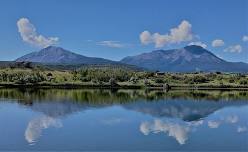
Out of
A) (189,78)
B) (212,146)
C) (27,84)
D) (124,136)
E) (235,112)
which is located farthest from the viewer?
(189,78)

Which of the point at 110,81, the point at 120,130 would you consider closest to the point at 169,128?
the point at 120,130

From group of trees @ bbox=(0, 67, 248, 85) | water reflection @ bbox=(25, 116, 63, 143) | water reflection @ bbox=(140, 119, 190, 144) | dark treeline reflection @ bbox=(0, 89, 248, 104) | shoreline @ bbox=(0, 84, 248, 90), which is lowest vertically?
water reflection @ bbox=(140, 119, 190, 144)

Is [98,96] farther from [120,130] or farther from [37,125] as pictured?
[120,130]

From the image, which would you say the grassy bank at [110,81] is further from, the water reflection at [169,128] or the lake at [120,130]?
the water reflection at [169,128]

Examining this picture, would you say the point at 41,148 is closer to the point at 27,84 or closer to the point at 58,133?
the point at 58,133

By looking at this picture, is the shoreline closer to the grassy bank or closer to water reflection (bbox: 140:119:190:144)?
the grassy bank

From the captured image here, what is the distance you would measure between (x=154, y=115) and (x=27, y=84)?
68.6m

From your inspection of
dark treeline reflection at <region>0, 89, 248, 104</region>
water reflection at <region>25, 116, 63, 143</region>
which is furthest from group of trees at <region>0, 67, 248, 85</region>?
water reflection at <region>25, 116, 63, 143</region>

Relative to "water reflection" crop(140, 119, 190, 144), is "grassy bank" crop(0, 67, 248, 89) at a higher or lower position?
higher

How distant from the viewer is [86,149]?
86.1 feet

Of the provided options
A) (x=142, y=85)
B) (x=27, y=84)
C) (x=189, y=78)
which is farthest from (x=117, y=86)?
(x=189, y=78)

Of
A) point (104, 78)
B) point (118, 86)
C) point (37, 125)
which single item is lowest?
point (37, 125)

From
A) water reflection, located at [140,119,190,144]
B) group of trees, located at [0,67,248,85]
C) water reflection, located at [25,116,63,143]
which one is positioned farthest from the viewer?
group of trees, located at [0,67,248,85]

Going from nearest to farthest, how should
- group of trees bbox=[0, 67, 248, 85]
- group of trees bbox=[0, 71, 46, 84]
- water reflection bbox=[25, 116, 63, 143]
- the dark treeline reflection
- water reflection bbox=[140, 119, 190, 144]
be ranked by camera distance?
1. water reflection bbox=[25, 116, 63, 143]
2. water reflection bbox=[140, 119, 190, 144]
3. the dark treeline reflection
4. group of trees bbox=[0, 71, 46, 84]
5. group of trees bbox=[0, 67, 248, 85]
